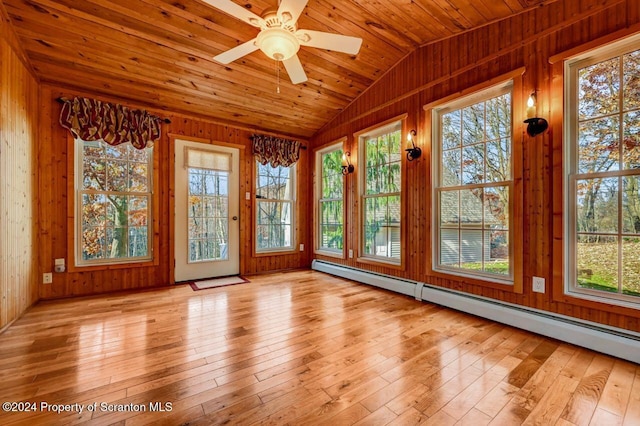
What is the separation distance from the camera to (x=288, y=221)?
522cm

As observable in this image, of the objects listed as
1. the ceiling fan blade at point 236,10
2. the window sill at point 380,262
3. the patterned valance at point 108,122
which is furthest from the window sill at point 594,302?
the patterned valance at point 108,122

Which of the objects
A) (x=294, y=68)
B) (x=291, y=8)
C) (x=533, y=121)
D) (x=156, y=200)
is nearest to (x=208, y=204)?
(x=156, y=200)

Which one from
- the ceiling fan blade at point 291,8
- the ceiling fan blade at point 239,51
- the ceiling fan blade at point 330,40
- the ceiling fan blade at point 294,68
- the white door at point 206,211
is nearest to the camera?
the ceiling fan blade at point 291,8

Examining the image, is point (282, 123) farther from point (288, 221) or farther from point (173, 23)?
point (173, 23)

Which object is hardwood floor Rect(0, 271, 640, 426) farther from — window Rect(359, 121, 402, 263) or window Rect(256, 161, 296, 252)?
window Rect(256, 161, 296, 252)

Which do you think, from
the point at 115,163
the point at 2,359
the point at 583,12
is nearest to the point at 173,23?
the point at 115,163

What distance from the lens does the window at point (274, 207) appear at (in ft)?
16.0

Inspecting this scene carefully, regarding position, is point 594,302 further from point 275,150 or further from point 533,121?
point 275,150

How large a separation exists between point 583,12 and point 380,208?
2692mm

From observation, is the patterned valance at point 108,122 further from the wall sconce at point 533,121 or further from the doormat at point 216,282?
the wall sconce at point 533,121

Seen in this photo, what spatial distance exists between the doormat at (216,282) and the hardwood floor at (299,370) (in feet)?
3.11

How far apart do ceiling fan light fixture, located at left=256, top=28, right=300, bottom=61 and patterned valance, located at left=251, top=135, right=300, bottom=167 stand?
2559 millimetres

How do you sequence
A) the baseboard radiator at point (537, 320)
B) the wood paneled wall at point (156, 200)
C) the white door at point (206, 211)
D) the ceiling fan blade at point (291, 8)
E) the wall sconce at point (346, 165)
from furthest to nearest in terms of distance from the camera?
the wall sconce at point (346, 165)
the white door at point (206, 211)
the wood paneled wall at point (156, 200)
the baseboard radiator at point (537, 320)
the ceiling fan blade at point (291, 8)

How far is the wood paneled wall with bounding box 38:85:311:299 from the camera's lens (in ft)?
10.8
